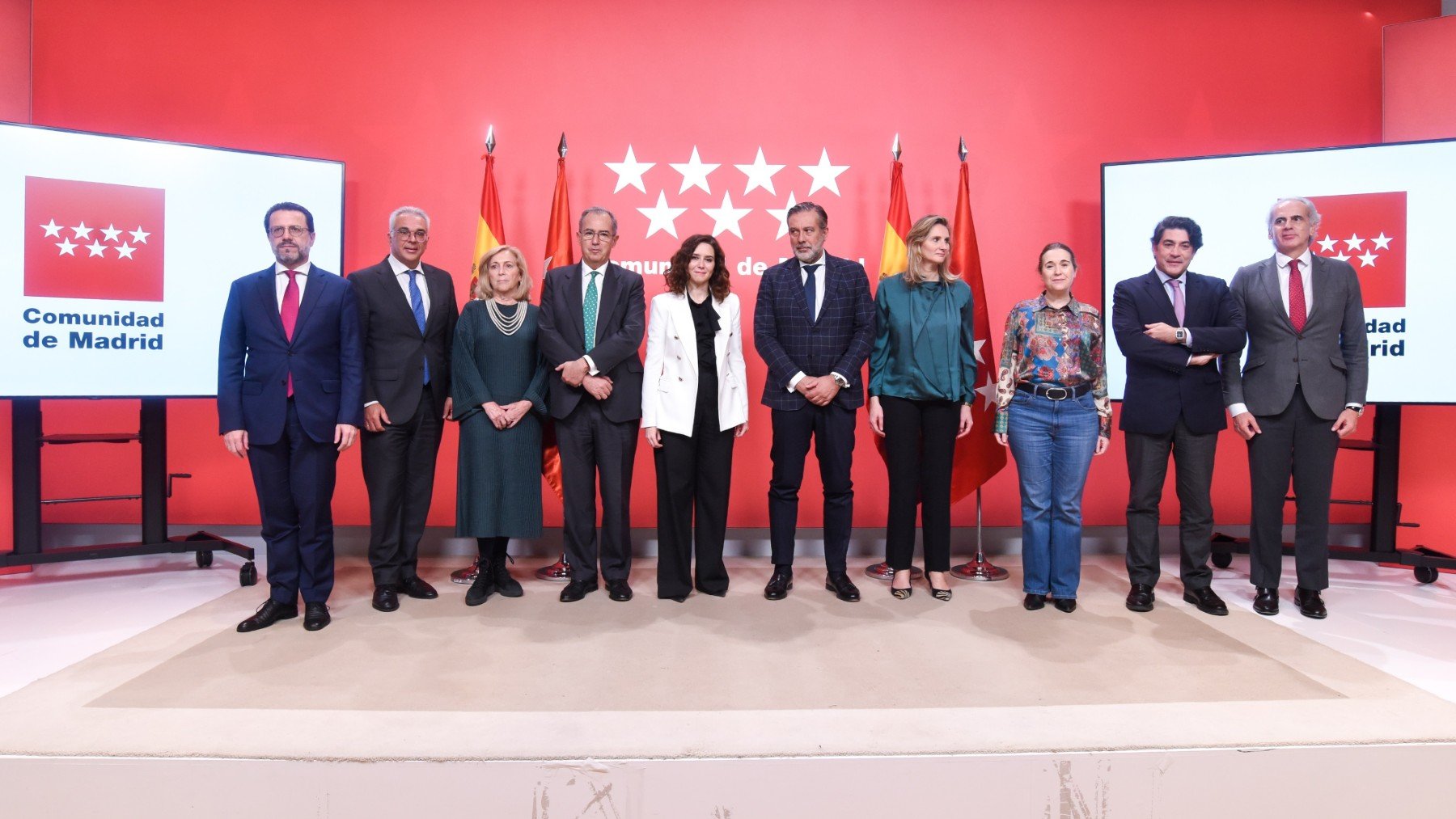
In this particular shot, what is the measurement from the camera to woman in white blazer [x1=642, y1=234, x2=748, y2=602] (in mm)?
3037

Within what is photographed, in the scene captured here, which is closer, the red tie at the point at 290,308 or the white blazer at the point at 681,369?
the red tie at the point at 290,308

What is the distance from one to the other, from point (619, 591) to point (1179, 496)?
2.51 meters

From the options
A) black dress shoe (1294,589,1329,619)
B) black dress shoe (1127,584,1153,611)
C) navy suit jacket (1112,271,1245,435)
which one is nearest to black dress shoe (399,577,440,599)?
black dress shoe (1127,584,1153,611)

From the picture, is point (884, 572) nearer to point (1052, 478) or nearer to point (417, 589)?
point (1052, 478)

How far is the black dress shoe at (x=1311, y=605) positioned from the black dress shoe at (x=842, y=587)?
190 cm

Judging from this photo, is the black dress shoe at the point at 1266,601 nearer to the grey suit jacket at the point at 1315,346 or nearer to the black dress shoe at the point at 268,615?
the grey suit jacket at the point at 1315,346

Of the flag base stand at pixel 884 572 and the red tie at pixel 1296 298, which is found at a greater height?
the red tie at pixel 1296 298

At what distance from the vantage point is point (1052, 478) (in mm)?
3016

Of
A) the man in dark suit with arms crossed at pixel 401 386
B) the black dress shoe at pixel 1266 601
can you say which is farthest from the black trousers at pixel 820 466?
the black dress shoe at pixel 1266 601

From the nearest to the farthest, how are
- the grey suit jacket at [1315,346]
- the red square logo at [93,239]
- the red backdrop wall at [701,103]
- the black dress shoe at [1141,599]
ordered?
1. the grey suit jacket at [1315,346]
2. the black dress shoe at [1141,599]
3. the red square logo at [93,239]
4. the red backdrop wall at [701,103]

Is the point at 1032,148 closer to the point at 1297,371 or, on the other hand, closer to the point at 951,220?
the point at 951,220

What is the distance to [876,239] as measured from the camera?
13.5ft

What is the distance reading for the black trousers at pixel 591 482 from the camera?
3096 mm

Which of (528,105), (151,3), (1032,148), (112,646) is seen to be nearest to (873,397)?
(1032,148)
